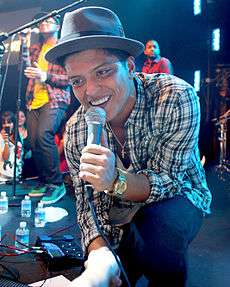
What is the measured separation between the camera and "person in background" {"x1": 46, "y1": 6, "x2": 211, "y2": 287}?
1606 millimetres

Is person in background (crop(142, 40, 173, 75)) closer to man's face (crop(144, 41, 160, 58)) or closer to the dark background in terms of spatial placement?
man's face (crop(144, 41, 160, 58))

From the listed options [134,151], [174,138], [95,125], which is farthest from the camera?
[134,151]

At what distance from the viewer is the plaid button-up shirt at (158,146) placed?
1.72 meters

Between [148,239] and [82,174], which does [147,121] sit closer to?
[148,239]

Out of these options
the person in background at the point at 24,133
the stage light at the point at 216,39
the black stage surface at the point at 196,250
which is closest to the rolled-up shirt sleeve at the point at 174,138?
the black stage surface at the point at 196,250

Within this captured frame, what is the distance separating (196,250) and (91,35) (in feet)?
6.55

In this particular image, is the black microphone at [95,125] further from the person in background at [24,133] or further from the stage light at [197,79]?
the stage light at [197,79]

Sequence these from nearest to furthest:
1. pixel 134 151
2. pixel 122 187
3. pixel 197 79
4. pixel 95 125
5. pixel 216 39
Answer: pixel 95 125, pixel 122 187, pixel 134 151, pixel 216 39, pixel 197 79

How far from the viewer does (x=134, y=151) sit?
1.83 metres

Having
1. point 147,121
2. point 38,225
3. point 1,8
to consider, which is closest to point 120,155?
point 147,121

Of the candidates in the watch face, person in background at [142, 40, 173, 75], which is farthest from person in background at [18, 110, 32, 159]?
the watch face

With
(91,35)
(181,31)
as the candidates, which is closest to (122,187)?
(91,35)

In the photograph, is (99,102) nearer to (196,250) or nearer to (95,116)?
(95,116)

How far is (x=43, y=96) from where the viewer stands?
4824mm
